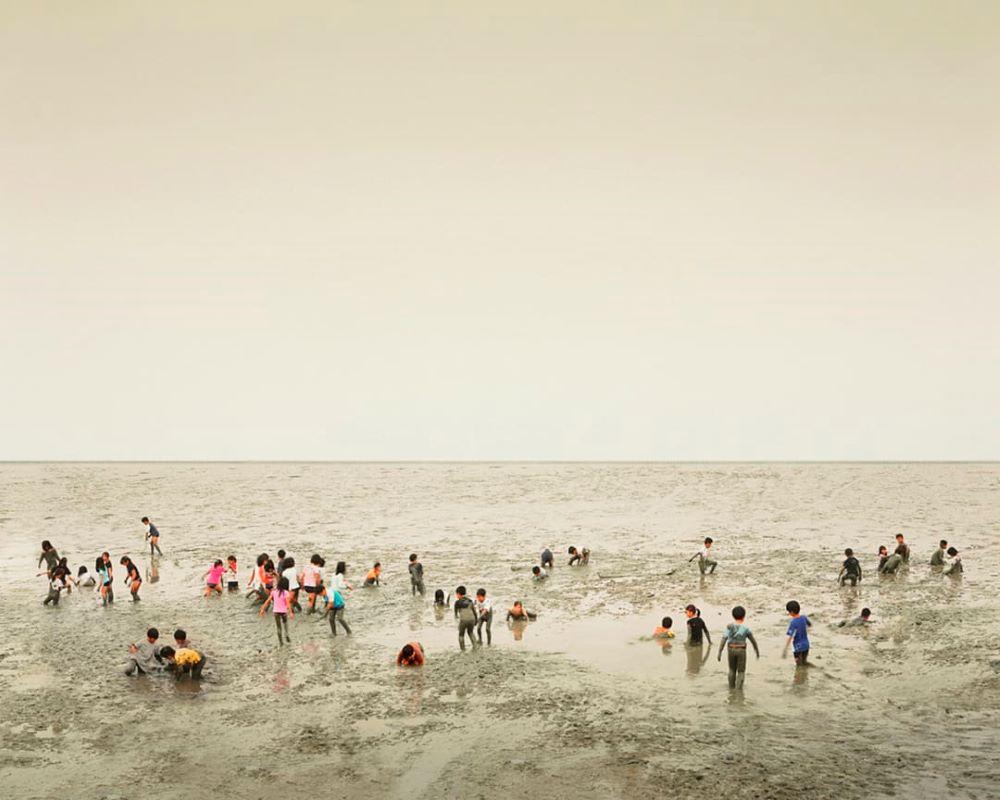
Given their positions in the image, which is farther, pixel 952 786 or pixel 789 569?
pixel 789 569

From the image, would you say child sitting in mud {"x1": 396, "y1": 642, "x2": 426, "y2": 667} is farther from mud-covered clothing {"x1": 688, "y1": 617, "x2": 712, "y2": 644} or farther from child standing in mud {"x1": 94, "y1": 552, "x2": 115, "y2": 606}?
child standing in mud {"x1": 94, "y1": 552, "x2": 115, "y2": 606}

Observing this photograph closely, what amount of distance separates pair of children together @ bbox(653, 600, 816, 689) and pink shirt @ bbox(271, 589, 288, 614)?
9.73 m

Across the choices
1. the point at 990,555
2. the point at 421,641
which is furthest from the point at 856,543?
the point at 421,641

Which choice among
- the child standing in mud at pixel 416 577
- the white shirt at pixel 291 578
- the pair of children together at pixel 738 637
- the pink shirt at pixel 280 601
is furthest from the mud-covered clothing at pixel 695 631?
the white shirt at pixel 291 578

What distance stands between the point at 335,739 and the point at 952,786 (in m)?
9.99

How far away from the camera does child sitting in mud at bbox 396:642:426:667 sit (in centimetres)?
1856

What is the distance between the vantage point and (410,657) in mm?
18609

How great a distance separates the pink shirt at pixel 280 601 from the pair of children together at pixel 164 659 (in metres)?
2.28

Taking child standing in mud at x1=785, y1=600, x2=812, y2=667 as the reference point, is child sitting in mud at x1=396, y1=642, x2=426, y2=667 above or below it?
below

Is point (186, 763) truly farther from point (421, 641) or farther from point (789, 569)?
point (789, 569)

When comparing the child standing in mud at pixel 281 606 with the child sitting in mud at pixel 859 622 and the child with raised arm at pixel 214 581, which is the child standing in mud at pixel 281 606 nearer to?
the child with raised arm at pixel 214 581

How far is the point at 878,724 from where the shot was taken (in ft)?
47.1

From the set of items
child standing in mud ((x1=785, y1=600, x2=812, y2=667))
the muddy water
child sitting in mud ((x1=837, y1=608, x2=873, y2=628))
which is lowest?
the muddy water

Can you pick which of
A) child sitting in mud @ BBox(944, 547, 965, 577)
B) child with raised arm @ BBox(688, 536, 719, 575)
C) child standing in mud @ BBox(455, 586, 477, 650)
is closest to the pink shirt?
child standing in mud @ BBox(455, 586, 477, 650)
